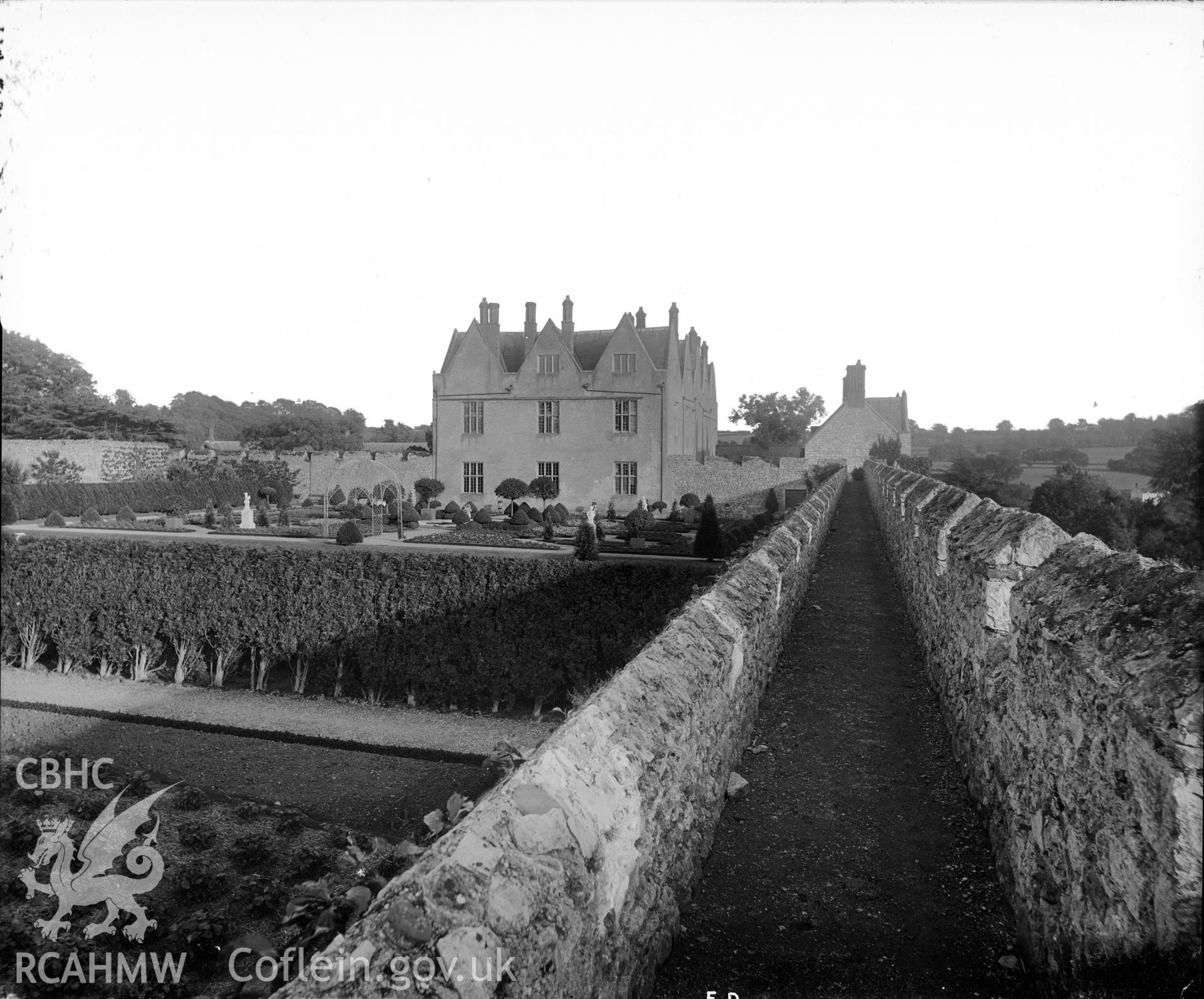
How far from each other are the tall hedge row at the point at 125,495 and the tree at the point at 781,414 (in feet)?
164

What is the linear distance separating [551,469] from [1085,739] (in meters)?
35.7

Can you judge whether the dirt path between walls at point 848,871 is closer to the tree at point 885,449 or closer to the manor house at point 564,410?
the manor house at point 564,410

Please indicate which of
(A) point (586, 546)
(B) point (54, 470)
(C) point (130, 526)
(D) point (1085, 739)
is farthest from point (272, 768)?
(B) point (54, 470)

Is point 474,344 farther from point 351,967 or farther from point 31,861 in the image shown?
point 351,967

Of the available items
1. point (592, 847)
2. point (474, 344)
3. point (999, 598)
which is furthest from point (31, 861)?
point (474, 344)

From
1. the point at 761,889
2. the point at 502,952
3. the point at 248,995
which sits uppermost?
the point at 502,952

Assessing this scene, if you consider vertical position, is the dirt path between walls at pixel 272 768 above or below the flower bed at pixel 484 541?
below

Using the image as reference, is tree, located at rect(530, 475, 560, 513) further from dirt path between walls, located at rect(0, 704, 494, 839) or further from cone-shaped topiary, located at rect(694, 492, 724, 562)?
dirt path between walls, located at rect(0, 704, 494, 839)

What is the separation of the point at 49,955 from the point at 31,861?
189 centimetres

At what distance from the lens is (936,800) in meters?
3.86

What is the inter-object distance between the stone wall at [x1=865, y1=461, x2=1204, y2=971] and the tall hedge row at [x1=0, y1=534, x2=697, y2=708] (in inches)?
314

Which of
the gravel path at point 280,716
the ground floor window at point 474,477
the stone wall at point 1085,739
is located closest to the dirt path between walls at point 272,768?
the gravel path at point 280,716

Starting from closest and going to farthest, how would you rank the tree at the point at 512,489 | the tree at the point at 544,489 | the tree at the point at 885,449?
the tree at the point at 544,489, the tree at the point at 512,489, the tree at the point at 885,449

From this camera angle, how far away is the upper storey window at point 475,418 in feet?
126
